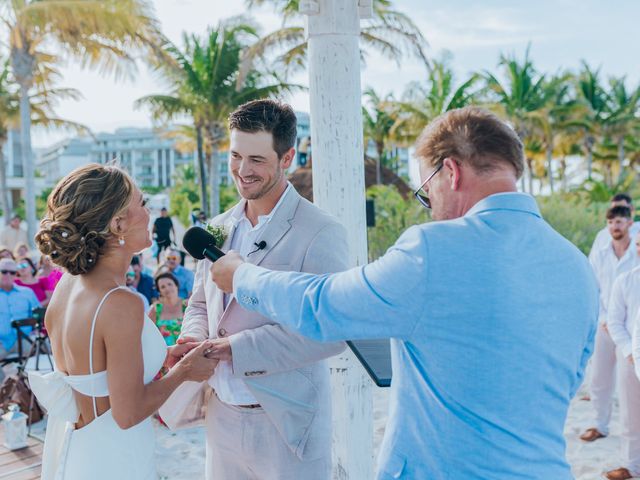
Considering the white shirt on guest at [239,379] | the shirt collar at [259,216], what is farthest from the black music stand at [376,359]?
the shirt collar at [259,216]

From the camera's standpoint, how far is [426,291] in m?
1.58

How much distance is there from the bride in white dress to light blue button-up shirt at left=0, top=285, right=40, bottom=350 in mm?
5293

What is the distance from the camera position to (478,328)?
1.59 metres

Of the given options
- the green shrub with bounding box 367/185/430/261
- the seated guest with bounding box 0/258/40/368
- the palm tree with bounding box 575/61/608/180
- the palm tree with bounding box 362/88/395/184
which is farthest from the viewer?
the palm tree with bounding box 575/61/608/180

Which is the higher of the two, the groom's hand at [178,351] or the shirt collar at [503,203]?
the shirt collar at [503,203]

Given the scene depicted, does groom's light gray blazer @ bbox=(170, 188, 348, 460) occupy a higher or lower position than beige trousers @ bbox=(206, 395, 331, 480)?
higher

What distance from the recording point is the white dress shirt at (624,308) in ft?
16.1

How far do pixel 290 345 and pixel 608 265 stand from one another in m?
5.05

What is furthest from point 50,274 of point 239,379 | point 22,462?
point 239,379

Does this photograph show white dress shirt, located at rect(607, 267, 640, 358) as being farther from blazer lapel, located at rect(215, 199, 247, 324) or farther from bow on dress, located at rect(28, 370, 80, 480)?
bow on dress, located at rect(28, 370, 80, 480)

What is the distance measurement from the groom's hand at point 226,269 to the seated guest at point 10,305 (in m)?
6.01

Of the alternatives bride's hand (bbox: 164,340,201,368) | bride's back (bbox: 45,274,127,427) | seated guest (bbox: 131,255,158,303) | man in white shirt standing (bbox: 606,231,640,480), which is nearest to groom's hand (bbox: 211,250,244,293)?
bride's back (bbox: 45,274,127,427)

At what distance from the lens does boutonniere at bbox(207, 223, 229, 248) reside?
2.66m

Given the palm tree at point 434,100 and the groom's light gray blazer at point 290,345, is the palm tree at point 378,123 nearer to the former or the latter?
the palm tree at point 434,100
